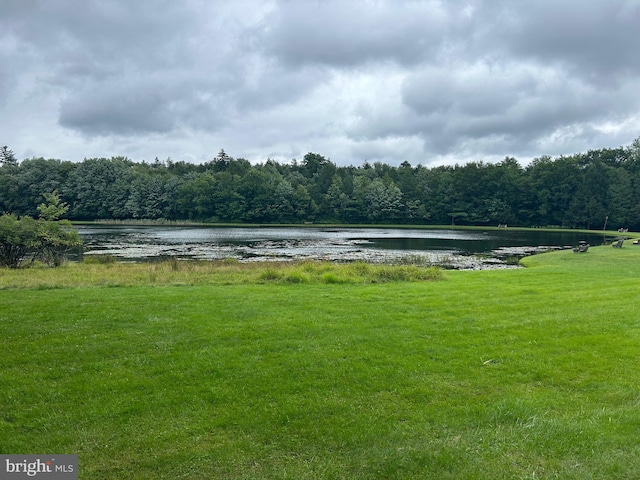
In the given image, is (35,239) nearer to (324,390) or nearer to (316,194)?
(324,390)

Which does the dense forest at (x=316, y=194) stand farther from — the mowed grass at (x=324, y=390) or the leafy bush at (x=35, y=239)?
the mowed grass at (x=324, y=390)

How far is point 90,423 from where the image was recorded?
5.01 metres

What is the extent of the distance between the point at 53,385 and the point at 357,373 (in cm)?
418

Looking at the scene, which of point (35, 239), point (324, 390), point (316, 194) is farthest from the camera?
point (316, 194)

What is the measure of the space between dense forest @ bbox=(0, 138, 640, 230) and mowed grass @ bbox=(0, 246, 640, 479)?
9846 cm

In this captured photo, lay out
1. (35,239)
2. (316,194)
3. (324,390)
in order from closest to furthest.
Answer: (324,390), (35,239), (316,194)

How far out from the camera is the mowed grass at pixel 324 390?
4.35 metres

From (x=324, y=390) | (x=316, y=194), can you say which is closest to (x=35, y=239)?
(x=324, y=390)

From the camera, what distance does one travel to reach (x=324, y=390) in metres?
5.85

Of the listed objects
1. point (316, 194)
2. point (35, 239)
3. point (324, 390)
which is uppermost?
point (316, 194)

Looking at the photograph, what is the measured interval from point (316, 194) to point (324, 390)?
364ft

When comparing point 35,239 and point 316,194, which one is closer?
point 35,239

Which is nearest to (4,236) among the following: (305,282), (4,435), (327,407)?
(305,282)

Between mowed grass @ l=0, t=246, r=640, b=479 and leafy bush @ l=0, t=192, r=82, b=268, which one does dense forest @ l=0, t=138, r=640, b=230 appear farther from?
mowed grass @ l=0, t=246, r=640, b=479
